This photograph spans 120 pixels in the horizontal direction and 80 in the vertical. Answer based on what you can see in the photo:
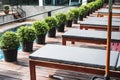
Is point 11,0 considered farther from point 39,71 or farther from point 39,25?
point 39,71

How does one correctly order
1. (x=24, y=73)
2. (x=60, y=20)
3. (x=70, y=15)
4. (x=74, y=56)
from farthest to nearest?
(x=70, y=15) < (x=60, y=20) < (x=24, y=73) < (x=74, y=56)

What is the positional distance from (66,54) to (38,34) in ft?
6.87

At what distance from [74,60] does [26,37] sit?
5.98 ft

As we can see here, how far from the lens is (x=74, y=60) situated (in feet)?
9.09

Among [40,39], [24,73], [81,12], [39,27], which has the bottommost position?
[24,73]

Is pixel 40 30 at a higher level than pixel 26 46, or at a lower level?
higher

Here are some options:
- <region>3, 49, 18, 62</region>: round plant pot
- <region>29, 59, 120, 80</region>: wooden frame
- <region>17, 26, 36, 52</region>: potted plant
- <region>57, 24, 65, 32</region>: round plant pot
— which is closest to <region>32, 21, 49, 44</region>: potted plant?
<region>17, 26, 36, 52</region>: potted plant

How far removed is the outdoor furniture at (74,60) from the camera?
8.71 ft

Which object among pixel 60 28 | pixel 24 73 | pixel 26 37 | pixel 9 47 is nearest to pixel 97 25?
pixel 60 28

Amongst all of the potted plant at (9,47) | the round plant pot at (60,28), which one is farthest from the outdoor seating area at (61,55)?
the round plant pot at (60,28)

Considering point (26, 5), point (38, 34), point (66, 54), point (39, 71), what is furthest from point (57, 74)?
point (26, 5)

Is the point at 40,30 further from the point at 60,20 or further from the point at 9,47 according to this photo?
the point at 60,20

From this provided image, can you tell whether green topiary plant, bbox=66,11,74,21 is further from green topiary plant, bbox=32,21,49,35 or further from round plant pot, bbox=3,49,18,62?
round plant pot, bbox=3,49,18,62

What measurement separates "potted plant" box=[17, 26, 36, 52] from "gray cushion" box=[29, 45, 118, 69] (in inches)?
48.5
